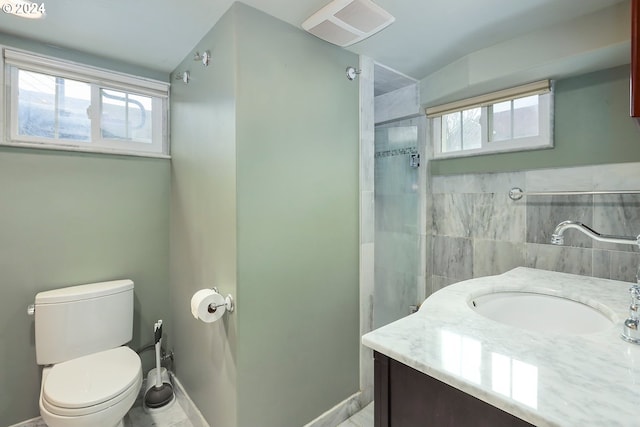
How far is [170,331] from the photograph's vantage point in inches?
85.0

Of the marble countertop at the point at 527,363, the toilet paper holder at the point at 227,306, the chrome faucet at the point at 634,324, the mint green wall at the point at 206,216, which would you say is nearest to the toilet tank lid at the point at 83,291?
the mint green wall at the point at 206,216

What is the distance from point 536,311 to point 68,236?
2.62m

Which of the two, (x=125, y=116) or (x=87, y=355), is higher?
(x=125, y=116)

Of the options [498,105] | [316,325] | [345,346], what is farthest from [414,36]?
[345,346]

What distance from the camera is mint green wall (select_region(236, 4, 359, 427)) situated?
4.49 feet

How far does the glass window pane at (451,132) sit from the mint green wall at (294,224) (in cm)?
82

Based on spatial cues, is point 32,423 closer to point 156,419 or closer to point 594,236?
point 156,419

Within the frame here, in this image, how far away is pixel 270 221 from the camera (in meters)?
1.44

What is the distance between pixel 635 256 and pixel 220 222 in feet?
6.91

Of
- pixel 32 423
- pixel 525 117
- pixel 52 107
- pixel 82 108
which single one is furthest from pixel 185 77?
pixel 32 423

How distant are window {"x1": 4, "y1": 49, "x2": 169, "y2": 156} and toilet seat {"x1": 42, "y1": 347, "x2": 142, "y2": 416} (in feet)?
4.20

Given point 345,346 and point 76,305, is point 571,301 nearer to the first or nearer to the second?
point 345,346

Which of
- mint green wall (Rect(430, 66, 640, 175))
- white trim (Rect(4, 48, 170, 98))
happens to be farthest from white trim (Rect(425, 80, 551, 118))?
white trim (Rect(4, 48, 170, 98))

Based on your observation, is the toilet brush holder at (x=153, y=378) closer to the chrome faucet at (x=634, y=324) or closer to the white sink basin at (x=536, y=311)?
the white sink basin at (x=536, y=311)
